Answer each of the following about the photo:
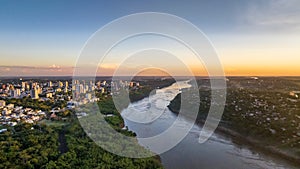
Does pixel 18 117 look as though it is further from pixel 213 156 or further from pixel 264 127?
pixel 264 127

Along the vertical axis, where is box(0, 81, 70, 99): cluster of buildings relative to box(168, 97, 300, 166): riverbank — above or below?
above

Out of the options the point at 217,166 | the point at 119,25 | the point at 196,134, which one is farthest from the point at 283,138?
the point at 119,25

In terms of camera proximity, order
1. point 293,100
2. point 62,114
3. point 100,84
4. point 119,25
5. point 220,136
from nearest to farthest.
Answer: point 119,25
point 220,136
point 62,114
point 293,100
point 100,84

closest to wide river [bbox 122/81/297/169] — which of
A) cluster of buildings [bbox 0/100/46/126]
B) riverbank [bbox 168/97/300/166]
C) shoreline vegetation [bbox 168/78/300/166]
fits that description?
riverbank [bbox 168/97/300/166]

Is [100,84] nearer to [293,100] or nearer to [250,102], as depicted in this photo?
[250,102]

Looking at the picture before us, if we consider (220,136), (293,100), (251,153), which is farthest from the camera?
(293,100)

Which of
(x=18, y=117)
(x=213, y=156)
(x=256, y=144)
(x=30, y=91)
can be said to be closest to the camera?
(x=213, y=156)

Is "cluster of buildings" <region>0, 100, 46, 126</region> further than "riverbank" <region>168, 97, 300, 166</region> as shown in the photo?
Yes

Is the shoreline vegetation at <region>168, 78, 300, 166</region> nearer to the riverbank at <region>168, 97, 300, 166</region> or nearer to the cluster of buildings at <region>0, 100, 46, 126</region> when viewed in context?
the riverbank at <region>168, 97, 300, 166</region>

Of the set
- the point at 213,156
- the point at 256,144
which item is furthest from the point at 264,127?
the point at 213,156

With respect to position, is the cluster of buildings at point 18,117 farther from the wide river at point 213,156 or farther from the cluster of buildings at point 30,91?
the cluster of buildings at point 30,91

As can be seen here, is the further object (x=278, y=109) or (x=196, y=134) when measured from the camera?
(x=278, y=109)
